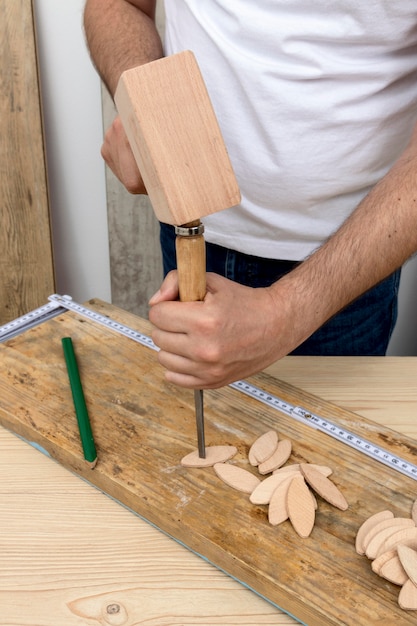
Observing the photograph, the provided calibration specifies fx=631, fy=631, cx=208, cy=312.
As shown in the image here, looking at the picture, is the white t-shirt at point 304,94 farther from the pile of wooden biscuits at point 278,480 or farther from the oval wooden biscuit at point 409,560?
the oval wooden biscuit at point 409,560

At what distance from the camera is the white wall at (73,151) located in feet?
5.41

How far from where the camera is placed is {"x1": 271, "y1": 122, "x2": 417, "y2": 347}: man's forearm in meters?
0.77

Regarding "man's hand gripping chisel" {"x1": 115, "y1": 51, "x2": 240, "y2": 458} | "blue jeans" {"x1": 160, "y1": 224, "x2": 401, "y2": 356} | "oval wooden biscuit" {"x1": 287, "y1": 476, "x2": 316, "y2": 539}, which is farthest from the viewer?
"blue jeans" {"x1": 160, "y1": 224, "x2": 401, "y2": 356}

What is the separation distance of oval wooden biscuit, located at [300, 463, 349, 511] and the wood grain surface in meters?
1.21

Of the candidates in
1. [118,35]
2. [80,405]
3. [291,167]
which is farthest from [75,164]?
[80,405]

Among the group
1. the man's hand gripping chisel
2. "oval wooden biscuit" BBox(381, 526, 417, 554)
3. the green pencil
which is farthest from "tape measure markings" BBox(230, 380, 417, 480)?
the man's hand gripping chisel

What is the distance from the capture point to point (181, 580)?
67 cm

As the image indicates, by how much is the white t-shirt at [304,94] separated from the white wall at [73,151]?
0.67 metres

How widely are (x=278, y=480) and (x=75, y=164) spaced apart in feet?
4.29

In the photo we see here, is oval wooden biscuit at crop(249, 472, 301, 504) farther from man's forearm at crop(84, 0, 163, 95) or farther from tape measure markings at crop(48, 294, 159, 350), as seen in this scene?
man's forearm at crop(84, 0, 163, 95)

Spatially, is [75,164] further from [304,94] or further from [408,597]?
[408,597]

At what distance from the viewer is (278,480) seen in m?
0.75

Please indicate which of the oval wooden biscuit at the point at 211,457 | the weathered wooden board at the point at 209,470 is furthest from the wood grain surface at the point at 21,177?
the oval wooden biscuit at the point at 211,457

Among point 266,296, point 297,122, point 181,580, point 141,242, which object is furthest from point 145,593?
point 141,242
